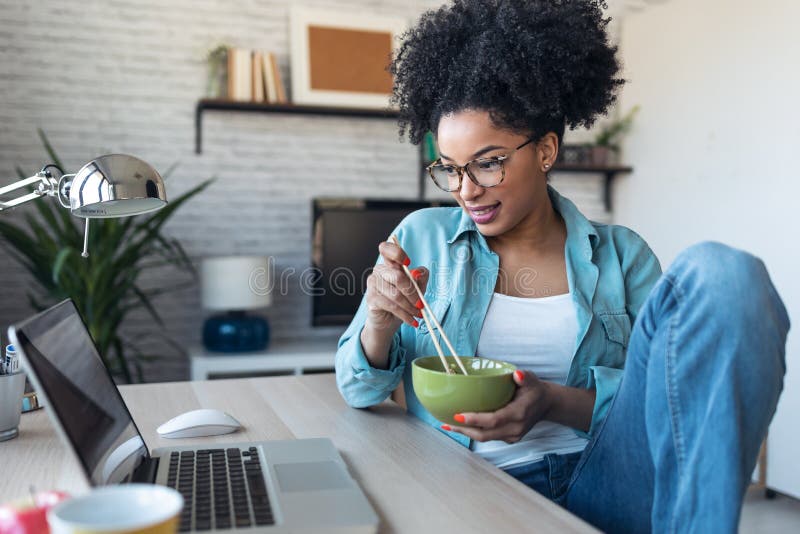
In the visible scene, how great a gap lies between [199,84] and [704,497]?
3.23 m

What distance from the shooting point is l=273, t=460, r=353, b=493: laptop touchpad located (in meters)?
0.84

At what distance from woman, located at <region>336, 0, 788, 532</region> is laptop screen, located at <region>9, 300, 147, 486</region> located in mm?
417

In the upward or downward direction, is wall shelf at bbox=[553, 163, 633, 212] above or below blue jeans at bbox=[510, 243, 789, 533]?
above

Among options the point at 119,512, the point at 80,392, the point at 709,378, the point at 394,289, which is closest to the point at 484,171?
the point at 394,289

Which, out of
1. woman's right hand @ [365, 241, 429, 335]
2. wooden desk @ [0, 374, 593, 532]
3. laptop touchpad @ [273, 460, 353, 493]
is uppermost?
woman's right hand @ [365, 241, 429, 335]

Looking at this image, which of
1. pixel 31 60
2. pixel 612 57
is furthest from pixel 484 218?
pixel 31 60

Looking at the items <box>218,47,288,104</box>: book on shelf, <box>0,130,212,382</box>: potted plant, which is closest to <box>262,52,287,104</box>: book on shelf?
<box>218,47,288,104</box>: book on shelf

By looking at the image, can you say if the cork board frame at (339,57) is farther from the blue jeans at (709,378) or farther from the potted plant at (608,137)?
the blue jeans at (709,378)

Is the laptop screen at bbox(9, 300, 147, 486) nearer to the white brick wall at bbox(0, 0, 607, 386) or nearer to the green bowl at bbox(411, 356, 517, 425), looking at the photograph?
the green bowl at bbox(411, 356, 517, 425)

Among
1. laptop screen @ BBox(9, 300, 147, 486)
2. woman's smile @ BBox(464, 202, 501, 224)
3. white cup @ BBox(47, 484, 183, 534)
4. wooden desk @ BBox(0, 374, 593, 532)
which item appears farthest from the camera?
woman's smile @ BBox(464, 202, 501, 224)

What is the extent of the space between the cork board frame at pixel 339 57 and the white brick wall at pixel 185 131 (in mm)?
92

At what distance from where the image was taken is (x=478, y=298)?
Answer: 53.6 inches

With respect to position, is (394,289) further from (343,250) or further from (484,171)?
(343,250)

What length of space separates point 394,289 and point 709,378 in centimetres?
50
